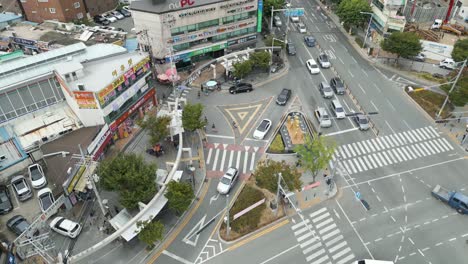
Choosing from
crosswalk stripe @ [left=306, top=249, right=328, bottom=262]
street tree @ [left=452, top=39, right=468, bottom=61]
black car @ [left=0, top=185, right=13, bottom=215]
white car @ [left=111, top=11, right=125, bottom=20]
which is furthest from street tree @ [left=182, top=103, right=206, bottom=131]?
street tree @ [left=452, top=39, right=468, bottom=61]

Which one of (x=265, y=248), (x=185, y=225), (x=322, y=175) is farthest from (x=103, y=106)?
(x=322, y=175)

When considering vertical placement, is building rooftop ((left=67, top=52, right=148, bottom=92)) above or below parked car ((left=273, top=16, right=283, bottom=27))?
above

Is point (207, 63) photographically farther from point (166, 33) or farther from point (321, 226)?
point (321, 226)

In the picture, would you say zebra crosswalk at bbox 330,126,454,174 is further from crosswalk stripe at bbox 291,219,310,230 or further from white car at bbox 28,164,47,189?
white car at bbox 28,164,47,189

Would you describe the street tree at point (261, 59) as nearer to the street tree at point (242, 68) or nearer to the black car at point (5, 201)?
the street tree at point (242, 68)

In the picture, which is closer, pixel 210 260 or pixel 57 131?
pixel 210 260
